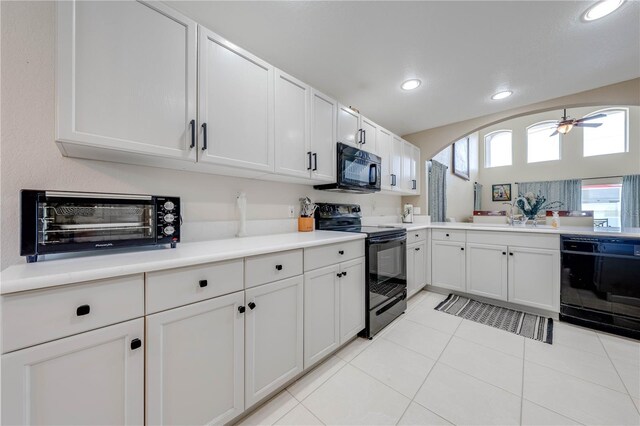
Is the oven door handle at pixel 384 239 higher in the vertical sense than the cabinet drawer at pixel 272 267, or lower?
higher

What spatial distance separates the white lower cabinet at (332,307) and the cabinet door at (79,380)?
902mm

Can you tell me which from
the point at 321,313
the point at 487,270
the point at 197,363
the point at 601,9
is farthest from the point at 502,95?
the point at 197,363

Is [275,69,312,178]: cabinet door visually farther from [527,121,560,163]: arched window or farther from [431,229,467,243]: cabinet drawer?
Result: [527,121,560,163]: arched window

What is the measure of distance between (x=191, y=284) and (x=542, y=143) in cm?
990

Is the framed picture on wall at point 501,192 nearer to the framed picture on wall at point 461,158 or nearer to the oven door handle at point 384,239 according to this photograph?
the framed picture on wall at point 461,158

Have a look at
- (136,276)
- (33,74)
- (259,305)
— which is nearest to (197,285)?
(136,276)

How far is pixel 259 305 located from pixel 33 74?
1.60 m

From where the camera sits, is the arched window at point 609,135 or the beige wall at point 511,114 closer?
the beige wall at point 511,114

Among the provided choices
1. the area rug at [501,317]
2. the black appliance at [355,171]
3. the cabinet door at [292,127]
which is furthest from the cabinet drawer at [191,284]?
the area rug at [501,317]

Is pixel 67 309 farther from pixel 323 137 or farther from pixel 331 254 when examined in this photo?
pixel 323 137

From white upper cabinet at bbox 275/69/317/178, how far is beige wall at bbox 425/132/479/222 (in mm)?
3014

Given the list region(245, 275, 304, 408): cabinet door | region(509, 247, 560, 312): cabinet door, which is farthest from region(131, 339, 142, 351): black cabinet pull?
region(509, 247, 560, 312): cabinet door

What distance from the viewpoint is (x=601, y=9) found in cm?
151

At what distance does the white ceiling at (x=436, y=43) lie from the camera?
4.93 feet
